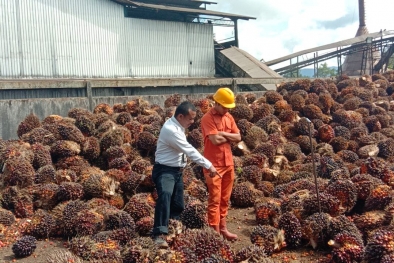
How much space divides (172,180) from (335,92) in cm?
901

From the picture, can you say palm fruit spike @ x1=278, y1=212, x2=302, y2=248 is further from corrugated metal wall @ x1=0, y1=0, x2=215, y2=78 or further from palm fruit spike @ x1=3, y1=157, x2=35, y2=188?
corrugated metal wall @ x1=0, y1=0, x2=215, y2=78

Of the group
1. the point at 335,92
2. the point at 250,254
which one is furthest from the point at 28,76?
the point at 250,254

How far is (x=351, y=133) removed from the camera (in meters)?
10.2

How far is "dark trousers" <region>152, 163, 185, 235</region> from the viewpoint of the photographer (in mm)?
5266

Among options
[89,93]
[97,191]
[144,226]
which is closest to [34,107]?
[89,93]

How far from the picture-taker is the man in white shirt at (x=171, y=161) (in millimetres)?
5285

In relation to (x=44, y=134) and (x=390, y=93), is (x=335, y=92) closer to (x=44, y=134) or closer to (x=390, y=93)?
(x=390, y=93)

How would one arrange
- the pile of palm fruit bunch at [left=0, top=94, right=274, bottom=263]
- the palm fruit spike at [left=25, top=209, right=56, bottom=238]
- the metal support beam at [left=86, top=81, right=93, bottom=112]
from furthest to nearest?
the metal support beam at [left=86, top=81, right=93, bottom=112], the palm fruit spike at [left=25, top=209, right=56, bottom=238], the pile of palm fruit bunch at [left=0, top=94, right=274, bottom=263]

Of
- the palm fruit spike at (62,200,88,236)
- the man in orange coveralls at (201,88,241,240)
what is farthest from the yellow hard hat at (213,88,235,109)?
the palm fruit spike at (62,200,88,236)

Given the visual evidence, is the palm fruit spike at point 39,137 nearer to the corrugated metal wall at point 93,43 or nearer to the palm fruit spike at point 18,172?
the palm fruit spike at point 18,172

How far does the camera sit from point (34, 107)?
33.6 feet

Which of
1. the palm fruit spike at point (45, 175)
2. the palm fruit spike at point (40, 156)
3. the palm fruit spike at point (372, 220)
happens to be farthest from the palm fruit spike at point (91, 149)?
the palm fruit spike at point (372, 220)

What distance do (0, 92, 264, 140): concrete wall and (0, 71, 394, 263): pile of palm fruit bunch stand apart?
432mm

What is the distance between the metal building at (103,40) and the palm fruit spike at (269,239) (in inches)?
628
